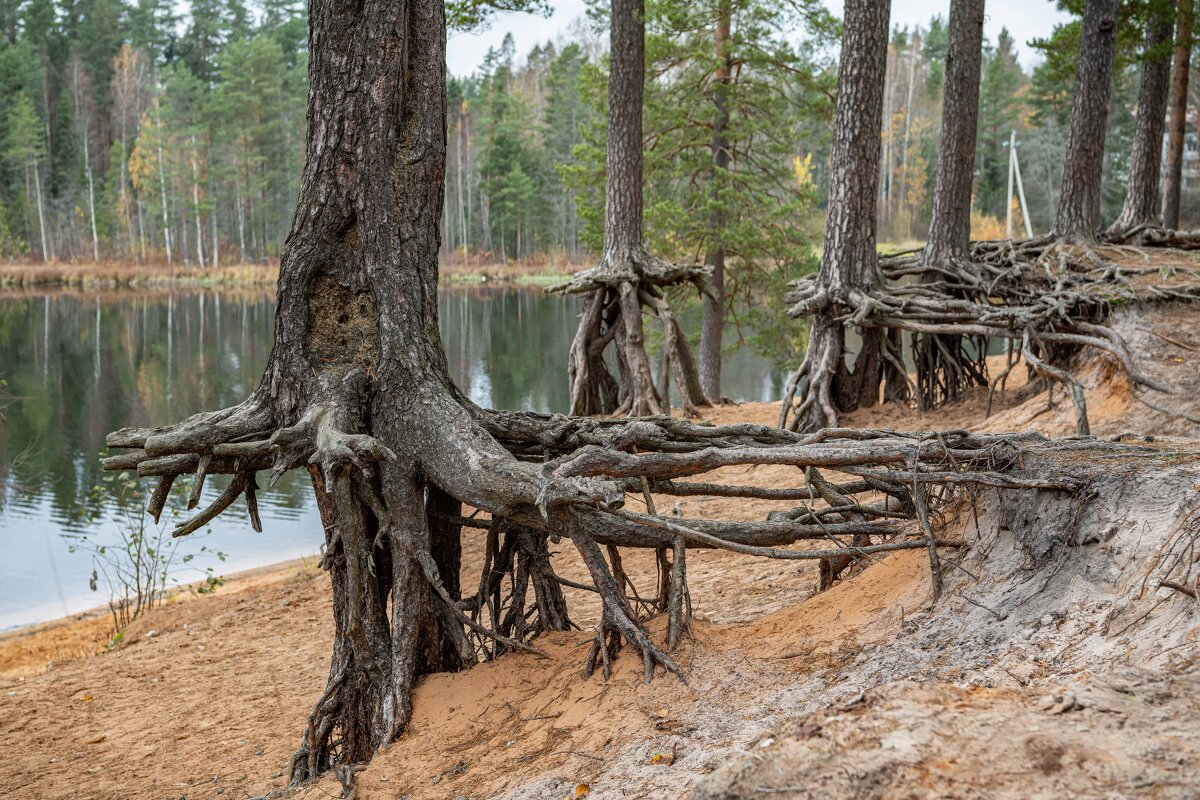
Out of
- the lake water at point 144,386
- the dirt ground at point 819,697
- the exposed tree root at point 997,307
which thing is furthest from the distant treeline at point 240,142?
the dirt ground at point 819,697

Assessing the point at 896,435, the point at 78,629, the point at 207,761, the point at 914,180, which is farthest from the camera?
the point at 914,180

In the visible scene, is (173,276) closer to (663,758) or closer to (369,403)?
(369,403)

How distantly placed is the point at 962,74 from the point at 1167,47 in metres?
3.22

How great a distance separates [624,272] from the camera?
12367mm

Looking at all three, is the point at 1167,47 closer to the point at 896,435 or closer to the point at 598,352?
the point at 598,352

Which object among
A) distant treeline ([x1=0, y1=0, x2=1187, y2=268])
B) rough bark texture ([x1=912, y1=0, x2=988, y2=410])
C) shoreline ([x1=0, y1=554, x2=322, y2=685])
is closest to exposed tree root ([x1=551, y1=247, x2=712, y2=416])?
rough bark texture ([x1=912, y1=0, x2=988, y2=410])

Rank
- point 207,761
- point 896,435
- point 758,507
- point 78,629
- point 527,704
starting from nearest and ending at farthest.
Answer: point 527,704, point 896,435, point 207,761, point 758,507, point 78,629

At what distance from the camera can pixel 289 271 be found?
5344mm

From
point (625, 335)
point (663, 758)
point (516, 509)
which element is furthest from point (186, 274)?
point (663, 758)

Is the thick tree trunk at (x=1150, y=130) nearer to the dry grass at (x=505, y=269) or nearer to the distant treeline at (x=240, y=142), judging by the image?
the distant treeline at (x=240, y=142)

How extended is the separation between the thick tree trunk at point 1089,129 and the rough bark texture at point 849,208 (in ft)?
8.98

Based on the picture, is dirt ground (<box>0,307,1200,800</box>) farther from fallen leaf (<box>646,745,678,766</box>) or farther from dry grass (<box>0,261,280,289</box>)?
dry grass (<box>0,261,280,289</box>)

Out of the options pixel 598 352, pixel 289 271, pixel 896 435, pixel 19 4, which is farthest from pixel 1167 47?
pixel 19 4

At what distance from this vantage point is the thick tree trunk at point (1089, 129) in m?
11.6
